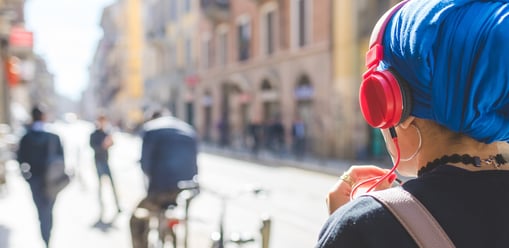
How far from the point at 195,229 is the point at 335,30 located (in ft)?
43.9

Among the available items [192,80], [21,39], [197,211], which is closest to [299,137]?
→ [21,39]

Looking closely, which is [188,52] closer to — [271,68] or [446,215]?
[271,68]

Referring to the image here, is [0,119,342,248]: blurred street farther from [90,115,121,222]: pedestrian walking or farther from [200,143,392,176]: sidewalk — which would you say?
[200,143,392,176]: sidewalk

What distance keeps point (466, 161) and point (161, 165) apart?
389 centimetres

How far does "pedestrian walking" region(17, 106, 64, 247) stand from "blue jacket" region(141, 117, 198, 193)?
105 centimetres

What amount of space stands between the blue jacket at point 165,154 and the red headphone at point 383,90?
3.63m

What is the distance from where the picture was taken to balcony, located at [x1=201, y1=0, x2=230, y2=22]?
94.5 ft

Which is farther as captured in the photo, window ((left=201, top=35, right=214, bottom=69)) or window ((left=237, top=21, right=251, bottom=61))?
window ((left=201, top=35, right=214, bottom=69))

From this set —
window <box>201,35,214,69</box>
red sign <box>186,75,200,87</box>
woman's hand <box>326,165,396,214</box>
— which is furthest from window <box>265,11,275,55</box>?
woman's hand <box>326,165,396,214</box>

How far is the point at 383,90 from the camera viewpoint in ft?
3.60

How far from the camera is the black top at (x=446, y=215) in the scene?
37.0 inches

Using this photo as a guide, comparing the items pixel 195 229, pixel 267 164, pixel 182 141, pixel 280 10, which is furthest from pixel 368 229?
pixel 280 10

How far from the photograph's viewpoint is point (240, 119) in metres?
27.4

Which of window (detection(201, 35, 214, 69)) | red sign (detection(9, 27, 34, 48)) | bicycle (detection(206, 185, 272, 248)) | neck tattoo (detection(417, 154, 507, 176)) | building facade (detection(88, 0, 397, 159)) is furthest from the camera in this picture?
window (detection(201, 35, 214, 69))
